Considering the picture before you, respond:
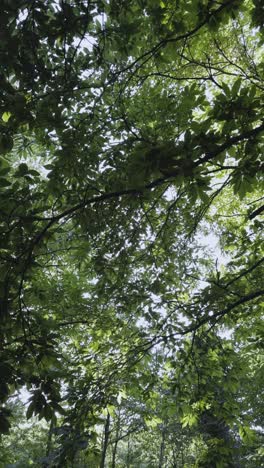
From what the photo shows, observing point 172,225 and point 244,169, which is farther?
point 172,225

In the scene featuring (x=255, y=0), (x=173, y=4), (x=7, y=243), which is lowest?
(x=7, y=243)

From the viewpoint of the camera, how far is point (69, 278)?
5.45m

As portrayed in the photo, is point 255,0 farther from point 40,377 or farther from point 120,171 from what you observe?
point 40,377

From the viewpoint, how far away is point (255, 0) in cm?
221

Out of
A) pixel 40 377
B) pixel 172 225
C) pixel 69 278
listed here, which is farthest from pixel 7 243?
pixel 69 278

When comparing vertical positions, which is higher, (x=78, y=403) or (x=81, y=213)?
(x=81, y=213)

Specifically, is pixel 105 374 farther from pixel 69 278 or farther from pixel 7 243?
pixel 69 278

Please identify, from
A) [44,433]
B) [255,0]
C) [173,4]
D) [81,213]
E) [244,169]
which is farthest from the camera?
[44,433]

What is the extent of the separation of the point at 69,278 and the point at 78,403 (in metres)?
2.84

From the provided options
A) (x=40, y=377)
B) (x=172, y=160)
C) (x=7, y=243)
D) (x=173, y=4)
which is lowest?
(x=40, y=377)

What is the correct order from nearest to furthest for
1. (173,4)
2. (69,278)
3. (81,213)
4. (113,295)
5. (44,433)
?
(81,213)
(173,4)
(113,295)
(69,278)
(44,433)

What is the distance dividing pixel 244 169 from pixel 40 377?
1.67 metres

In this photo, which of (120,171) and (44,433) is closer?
(120,171)

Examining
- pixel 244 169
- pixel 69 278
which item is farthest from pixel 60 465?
pixel 69 278
